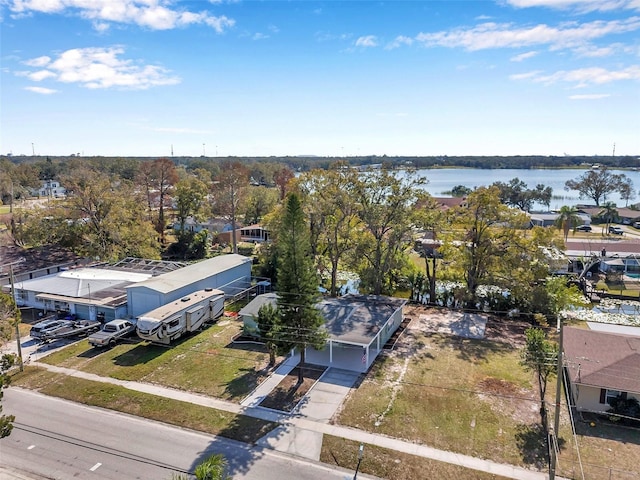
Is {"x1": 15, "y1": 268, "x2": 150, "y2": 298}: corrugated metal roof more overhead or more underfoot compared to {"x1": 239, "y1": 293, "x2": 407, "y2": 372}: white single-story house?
more overhead

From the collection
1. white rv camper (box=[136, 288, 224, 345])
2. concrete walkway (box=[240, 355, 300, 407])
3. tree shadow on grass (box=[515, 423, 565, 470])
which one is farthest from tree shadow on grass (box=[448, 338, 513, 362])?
white rv camper (box=[136, 288, 224, 345])

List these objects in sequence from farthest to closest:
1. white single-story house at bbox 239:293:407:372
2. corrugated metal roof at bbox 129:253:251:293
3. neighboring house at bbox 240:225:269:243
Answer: neighboring house at bbox 240:225:269:243, corrugated metal roof at bbox 129:253:251:293, white single-story house at bbox 239:293:407:372

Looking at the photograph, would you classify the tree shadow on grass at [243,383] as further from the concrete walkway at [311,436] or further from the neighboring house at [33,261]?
the neighboring house at [33,261]

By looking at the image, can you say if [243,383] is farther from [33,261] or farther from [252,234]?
[252,234]

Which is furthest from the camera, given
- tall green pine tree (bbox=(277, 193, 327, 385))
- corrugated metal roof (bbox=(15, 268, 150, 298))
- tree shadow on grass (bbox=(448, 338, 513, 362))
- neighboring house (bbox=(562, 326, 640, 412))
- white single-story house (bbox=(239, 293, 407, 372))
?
corrugated metal roof (bbox=(15, 268, 150, 298))

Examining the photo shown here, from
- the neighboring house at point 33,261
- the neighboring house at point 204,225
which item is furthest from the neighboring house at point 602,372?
the neighboring house at point 204,225

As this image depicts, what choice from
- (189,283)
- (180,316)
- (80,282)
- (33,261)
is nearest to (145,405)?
(180,316)

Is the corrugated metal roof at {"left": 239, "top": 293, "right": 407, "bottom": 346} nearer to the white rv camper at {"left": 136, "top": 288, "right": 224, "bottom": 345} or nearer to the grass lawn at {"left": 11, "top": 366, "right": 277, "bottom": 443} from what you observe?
the white rv camper at {"left": 136, "top": 288, "right": 224, "bottom": 345}
